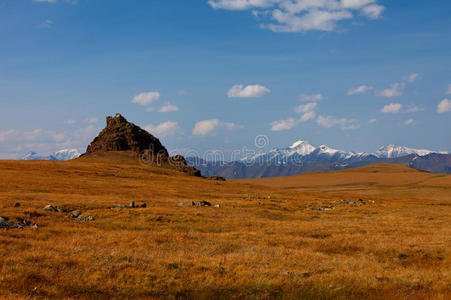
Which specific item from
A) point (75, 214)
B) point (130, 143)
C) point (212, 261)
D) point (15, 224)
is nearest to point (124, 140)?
point (130, 143)

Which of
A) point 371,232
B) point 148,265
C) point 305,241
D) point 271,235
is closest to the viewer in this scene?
Result: point 148,265

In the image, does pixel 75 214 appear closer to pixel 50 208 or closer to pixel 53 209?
pixel 53 209

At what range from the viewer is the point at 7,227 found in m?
25.3

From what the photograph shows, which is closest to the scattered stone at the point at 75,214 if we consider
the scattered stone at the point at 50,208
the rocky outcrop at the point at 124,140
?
the scattered stone at the point at 50,208

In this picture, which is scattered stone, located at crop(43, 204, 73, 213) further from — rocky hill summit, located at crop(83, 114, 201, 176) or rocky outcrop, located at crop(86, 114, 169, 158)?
rocky outcrop, located at crop(86, 114, 169, 158)

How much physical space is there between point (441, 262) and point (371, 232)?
10.6m

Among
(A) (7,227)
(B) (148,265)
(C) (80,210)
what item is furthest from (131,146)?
(B) (148,265)

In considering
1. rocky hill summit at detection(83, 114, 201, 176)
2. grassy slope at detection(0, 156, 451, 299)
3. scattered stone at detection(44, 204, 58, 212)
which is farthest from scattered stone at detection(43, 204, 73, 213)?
rocky hill summit at detection(83, 114, 201, 176)

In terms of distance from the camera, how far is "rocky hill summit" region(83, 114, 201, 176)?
161500mm

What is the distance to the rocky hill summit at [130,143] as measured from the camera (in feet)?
530

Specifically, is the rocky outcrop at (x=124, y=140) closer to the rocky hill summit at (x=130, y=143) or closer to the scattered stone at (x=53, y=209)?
the rocky hill summit at (x=130, y=143)

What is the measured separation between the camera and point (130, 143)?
556 feet

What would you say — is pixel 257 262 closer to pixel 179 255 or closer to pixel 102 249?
pixel 179 255

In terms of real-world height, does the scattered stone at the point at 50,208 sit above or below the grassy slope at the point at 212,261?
above
